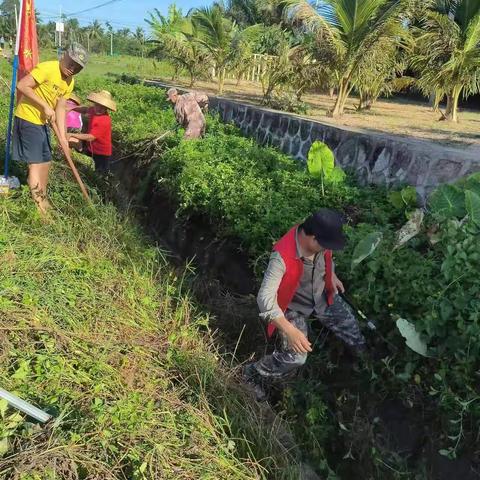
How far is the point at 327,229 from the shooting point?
9.91 ft

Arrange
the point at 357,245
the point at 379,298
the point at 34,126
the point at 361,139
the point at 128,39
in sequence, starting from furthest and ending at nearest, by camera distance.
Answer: the point at 128,39 → the point at 361,139 → the point at 34,126 → the point at 357,245 → the point at 379,298

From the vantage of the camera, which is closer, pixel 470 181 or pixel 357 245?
pixel 357 245

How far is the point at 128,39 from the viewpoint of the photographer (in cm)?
5759

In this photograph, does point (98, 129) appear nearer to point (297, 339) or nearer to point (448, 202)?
point (448, 202)

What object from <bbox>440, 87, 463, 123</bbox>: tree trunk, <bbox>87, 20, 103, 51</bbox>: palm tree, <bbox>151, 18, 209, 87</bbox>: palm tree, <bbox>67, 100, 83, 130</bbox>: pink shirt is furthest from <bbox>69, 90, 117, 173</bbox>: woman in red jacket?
<bbox>87, 20, 103, 51</bbox>: palm tree

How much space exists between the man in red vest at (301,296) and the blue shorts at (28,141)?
3237 mm

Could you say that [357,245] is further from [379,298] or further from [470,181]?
[470,181]

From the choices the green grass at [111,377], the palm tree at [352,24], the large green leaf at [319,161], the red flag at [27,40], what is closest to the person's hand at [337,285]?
the green grass at [111,377]

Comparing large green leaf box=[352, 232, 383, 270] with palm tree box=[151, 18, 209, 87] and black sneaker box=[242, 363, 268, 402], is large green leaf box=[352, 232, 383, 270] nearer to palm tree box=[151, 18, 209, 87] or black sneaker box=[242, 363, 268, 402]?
black sneaker box=[242, 363, 268, 402]

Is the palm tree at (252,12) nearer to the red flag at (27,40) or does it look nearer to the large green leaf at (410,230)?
the red flag at (27,40)

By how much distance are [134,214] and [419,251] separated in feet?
13.2

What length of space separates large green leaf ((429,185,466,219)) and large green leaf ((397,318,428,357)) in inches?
45.0

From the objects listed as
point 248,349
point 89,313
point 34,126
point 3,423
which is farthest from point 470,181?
point 34,126

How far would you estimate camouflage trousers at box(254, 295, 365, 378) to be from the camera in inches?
135
